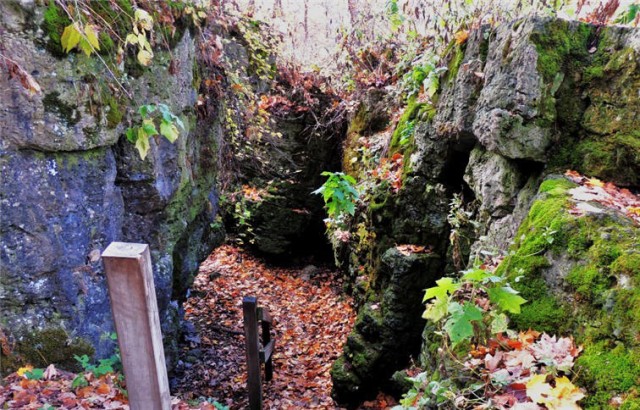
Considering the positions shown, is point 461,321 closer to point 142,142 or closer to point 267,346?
point 142,142

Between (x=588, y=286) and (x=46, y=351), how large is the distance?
14.4 ft

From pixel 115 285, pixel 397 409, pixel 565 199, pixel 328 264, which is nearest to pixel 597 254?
pixel 565 199

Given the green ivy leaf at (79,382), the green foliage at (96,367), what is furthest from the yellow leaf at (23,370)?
the green ivy leaf at (79,382)

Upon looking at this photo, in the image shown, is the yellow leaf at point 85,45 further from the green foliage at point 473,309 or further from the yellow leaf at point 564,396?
the yellow leaf at point 564,396

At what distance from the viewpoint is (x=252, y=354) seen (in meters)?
5.41

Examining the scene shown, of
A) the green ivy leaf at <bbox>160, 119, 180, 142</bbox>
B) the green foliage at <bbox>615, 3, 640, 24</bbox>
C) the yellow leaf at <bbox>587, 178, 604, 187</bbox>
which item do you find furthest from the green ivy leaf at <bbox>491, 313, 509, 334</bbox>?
the green foliage at <bbox>615, 3, 640, 24</bbox>

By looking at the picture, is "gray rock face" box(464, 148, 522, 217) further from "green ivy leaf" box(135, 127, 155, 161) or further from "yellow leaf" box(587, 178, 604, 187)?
"green ivy leaf" box(135, 127, 155, 161)

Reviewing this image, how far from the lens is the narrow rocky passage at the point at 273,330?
241 inches

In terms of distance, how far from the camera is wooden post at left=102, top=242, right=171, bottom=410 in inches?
59.6

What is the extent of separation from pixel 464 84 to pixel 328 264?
6846 mm

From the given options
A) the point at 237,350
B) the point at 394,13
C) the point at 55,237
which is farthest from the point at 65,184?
the point at 394,13

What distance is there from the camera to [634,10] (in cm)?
398

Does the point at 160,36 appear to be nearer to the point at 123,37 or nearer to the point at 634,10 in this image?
the point at 123,37

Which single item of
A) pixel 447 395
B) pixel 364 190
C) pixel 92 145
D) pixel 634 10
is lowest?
pixel 447 395
